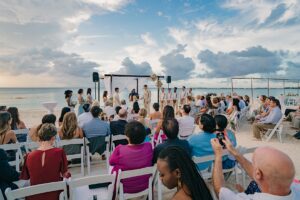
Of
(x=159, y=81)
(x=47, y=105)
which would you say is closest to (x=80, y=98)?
(x=47, y=105)

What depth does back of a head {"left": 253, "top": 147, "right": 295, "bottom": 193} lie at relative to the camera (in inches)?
54.3

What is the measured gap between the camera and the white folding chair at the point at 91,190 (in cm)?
197

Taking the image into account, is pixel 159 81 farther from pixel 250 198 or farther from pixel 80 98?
pixel 250 198

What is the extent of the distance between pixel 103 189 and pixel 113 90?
10.2 metres

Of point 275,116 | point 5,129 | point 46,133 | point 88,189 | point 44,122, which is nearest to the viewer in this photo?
point 46,133

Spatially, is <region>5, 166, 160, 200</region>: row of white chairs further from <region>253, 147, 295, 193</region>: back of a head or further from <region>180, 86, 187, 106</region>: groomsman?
<region>180, 86, 187, 106</region>: groomsman

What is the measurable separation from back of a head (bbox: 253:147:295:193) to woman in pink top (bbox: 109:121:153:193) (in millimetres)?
1597

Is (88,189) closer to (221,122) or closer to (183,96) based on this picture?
(221,122)

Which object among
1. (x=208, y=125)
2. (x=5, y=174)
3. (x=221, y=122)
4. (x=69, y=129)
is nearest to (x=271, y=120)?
(x=221, y=122)

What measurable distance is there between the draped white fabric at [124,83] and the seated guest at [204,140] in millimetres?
9703

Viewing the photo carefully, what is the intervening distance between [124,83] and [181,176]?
11980mm

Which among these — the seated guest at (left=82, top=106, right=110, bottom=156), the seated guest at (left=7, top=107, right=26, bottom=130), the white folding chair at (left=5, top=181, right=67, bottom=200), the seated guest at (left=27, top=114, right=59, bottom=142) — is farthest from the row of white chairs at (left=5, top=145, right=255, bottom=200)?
the seated guest at (left=7, top=107, right=26, bottom=130)

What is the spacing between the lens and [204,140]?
346 cm

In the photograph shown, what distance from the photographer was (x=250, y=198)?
1.55 m
